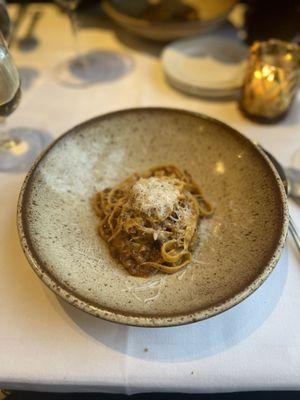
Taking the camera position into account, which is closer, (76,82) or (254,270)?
(254,270)

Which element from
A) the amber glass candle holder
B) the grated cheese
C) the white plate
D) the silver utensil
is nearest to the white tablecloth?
the silver utensil

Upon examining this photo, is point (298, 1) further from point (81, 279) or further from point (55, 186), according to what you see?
point (81, 279)

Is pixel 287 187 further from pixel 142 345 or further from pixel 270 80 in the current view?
pixel 142 345

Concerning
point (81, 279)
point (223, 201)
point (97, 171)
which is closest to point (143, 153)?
point (97, 171)

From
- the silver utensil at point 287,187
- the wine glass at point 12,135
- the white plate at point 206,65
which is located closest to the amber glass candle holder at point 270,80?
the white plate at point 206,65

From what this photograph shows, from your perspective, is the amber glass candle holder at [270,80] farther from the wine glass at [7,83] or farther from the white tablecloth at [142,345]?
the wine glass at [7,83]

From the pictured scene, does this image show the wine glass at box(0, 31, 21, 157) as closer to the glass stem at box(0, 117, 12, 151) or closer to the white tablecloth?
the glass stem at box(0, 117, 12, 151)

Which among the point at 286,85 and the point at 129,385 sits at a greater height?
the point at 286,85
